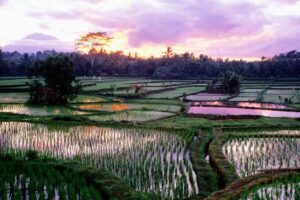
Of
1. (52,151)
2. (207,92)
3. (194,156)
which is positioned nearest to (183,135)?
(194,156)

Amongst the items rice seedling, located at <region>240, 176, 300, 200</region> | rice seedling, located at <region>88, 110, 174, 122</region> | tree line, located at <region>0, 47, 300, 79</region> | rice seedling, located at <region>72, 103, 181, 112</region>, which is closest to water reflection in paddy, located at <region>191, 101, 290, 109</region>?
rice seedling, located at <region>72, 103, 181, 112</region>

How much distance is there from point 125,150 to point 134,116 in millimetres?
8956

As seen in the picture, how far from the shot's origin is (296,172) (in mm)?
8742

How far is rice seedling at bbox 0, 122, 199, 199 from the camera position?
27.8 ft

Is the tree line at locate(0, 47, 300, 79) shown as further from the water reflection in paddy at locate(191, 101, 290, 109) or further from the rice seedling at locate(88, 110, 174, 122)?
the rice seedling at locate(88, 110, 174, 122)

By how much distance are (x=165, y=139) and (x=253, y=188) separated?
638cm

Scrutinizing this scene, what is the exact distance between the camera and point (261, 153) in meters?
11.3

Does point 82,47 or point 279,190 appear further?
point 82,47

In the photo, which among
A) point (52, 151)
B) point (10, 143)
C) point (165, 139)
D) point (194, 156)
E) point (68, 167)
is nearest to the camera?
point (68, 167)

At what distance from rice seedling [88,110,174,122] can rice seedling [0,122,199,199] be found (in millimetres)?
3641

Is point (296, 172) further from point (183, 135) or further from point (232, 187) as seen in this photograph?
point (183, 135)

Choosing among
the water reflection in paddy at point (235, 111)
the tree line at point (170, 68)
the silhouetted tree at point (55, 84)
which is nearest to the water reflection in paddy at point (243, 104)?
the water reflection in paddy at point (235, 111)

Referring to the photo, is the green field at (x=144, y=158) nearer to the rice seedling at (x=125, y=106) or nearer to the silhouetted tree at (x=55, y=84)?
the rice seedling at (x=125, y=106)

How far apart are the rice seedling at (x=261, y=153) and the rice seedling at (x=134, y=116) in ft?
22.6
